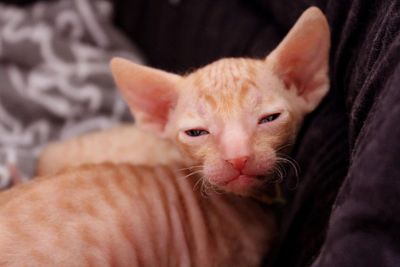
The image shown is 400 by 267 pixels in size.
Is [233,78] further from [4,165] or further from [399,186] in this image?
[4,165]

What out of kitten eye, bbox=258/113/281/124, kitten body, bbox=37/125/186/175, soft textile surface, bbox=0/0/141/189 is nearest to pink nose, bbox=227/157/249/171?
kitten eye, bbox=258/113/281/124

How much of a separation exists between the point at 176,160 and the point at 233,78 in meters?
0.32

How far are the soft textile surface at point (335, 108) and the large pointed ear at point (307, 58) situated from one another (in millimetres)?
58

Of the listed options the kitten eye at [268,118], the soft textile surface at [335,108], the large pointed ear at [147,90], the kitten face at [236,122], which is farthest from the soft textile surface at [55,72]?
the kitten eye at [268,118]

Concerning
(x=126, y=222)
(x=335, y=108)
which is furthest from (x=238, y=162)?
(x=335, y=108)

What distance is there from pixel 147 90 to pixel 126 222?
0.31m

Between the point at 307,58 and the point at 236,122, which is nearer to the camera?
the point at 236,122

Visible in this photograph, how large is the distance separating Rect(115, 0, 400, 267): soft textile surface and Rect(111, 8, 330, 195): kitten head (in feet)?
0.29

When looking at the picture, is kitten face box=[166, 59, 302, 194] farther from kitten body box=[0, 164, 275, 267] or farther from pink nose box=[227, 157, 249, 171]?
kitten body box=[0, 164, 275, 267]

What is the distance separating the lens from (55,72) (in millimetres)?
1985

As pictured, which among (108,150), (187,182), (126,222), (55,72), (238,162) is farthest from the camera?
(55,72)

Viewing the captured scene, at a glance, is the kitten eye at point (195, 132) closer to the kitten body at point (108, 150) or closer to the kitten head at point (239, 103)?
the kitten head at point (239, 103)

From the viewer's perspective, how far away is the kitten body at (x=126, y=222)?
3.24 feet

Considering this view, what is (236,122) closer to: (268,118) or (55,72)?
(268,118)
